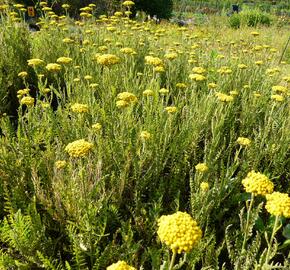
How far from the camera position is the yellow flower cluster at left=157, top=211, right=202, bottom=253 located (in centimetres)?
95

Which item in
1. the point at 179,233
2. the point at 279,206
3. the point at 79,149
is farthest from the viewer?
the point at 79,149

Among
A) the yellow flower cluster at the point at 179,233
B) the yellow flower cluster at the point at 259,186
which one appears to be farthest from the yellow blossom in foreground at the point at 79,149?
the yellow flower cluster at the point at 259,186

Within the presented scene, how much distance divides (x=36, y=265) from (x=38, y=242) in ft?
0.43

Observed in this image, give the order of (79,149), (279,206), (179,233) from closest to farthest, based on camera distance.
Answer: (179,233), (279,206), (79,149)

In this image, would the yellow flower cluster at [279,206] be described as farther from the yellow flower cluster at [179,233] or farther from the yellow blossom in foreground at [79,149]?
the yellow blossom in foreground at [79,149]

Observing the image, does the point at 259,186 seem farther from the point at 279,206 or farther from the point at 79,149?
the point at 79,149

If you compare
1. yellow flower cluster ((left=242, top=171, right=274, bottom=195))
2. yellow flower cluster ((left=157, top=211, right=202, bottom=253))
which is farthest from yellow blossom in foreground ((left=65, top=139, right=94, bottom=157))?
yellow flower cluster ((left=242, top=171, right=274, bottom=195))

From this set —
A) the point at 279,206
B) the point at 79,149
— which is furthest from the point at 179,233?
the point at 79,149

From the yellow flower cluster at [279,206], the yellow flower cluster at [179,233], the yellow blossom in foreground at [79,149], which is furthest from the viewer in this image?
the yellow blossom in foreground at [79,149]

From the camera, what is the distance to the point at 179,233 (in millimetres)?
973

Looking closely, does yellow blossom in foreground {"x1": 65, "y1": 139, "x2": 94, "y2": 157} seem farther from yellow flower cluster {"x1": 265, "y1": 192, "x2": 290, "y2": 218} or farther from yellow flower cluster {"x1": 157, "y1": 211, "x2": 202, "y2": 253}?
yellow flower cluster {"x1": 265, "y1": 192, "x2": 290, "y2": 218}

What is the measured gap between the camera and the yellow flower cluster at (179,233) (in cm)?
95

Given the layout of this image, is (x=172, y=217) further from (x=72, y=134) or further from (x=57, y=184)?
(x=72, y=134)

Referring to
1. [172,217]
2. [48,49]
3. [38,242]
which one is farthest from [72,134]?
[48,49]
